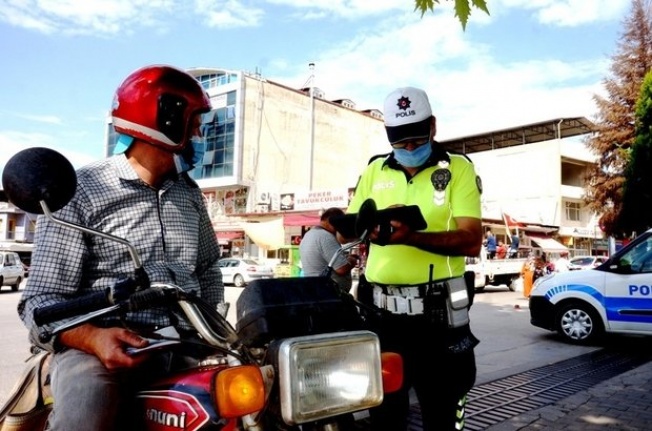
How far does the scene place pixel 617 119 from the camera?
27609 mm

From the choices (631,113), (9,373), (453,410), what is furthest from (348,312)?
(631,113)

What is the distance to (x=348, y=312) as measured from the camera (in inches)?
59.0

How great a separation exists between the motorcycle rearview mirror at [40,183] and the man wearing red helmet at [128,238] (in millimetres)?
324

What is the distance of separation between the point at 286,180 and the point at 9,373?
34.8m

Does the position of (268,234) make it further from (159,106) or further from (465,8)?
(159,106)

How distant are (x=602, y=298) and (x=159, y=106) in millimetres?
7727

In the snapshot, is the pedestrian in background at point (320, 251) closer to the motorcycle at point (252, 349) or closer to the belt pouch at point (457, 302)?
the belt pouch at point (457, 302)

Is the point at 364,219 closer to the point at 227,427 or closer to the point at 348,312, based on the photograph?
the point at 348,312

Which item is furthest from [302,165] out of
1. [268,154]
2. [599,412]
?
[599,412]

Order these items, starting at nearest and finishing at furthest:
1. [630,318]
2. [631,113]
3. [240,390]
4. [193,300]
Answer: [240,390] < [193,300] < [630,318] < [631,113]

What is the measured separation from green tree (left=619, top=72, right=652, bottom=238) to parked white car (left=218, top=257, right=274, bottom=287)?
14.3 metres

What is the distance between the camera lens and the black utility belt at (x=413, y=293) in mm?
2367

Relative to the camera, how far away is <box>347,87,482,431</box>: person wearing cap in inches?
90.8

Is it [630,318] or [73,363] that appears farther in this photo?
[630,318]
